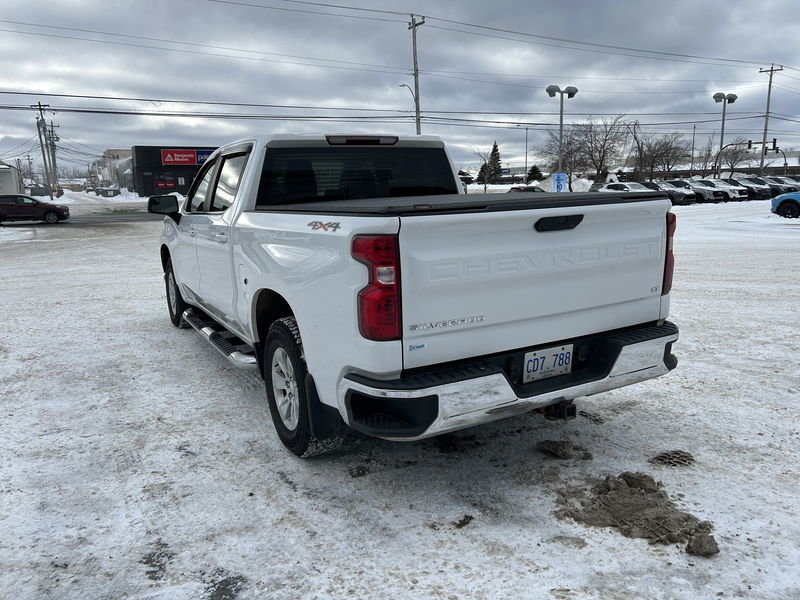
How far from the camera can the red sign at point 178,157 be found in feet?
148

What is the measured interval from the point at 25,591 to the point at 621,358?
3.11 m

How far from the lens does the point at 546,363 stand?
10.5 feet

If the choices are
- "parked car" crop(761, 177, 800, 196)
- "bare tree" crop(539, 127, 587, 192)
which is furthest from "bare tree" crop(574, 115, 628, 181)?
"parked car" crop(761, 177, 800, 196)

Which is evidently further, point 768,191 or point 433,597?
point 768,191

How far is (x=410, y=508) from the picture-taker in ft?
10.3

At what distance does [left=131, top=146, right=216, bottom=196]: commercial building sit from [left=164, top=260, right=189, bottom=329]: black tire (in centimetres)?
4053

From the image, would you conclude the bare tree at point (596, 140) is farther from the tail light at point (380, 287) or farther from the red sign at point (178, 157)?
the tail light at point (380, 287)

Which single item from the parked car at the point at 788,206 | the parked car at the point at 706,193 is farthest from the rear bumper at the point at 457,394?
the parked car at the point at 706,193

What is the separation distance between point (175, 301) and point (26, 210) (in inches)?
1072

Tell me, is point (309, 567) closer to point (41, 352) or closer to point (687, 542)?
point (687, 542)

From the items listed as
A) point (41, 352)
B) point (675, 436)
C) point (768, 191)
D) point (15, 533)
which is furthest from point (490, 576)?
point (768, 191)

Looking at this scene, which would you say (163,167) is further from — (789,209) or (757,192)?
(757,192)

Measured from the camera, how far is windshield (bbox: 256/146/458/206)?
442cm

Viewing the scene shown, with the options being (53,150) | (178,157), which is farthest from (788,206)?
(53,150)
